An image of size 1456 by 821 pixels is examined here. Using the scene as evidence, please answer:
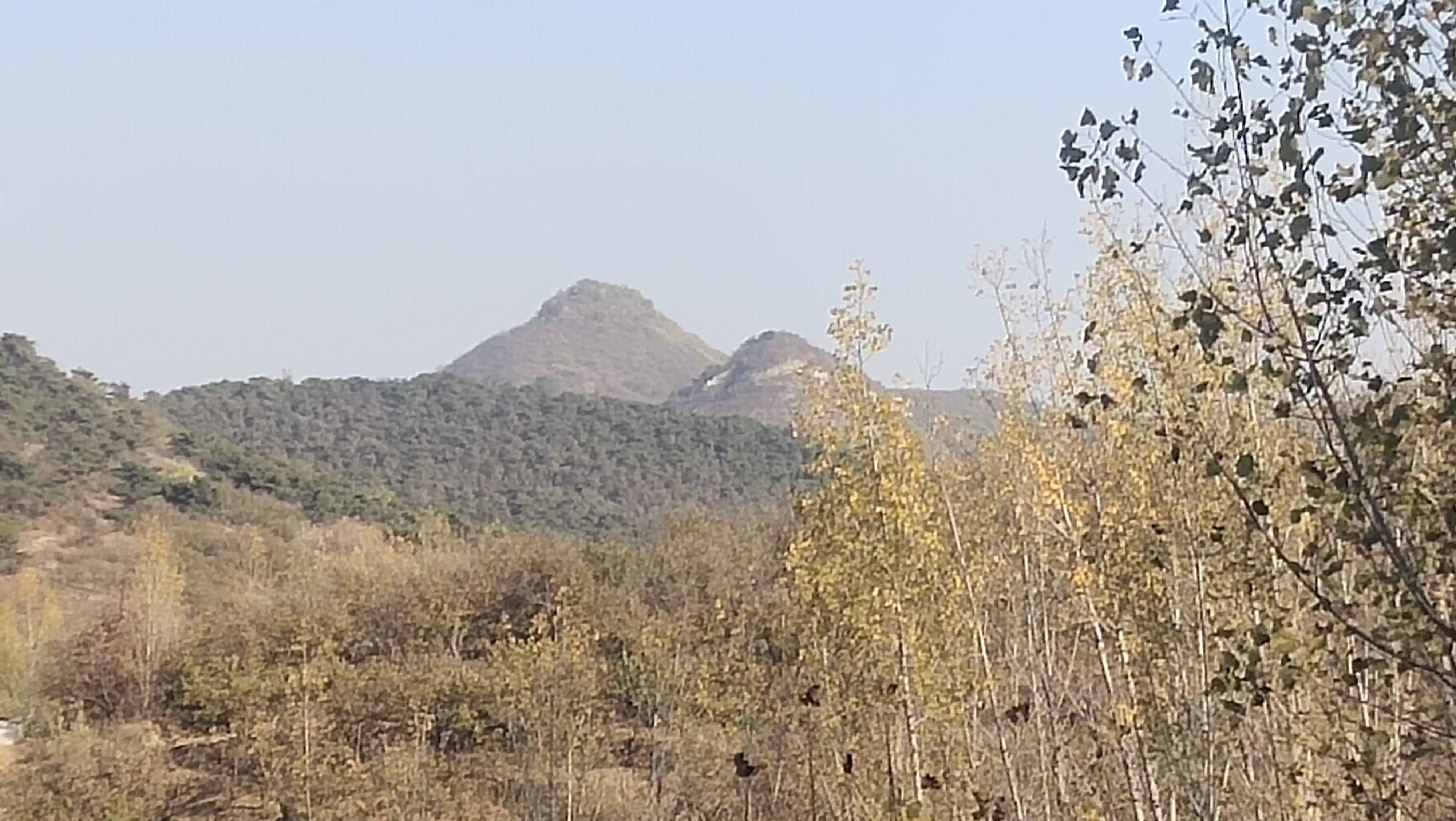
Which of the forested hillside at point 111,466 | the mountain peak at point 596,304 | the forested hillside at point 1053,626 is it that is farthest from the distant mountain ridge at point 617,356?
the forested hillside at point 1053,626

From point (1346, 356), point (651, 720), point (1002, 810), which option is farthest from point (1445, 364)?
point (651, 720)

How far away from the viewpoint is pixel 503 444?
2906 inches

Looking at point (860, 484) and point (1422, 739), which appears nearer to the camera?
point (1422, 739)

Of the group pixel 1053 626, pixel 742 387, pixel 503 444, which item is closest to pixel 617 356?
pixel 742 387

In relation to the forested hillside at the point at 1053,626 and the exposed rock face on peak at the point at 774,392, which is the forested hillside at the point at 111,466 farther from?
the forested hillside at the point at 1053,626

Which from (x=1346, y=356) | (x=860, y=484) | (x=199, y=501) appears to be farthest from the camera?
(x=199, y=501)

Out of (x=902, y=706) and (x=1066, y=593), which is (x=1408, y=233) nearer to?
(x=1066, y=593)

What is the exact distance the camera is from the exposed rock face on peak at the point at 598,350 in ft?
470

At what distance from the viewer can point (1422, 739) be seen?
3.26 m

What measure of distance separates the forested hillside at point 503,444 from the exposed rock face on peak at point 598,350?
48.1 metres

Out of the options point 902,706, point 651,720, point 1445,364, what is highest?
point 1445,364

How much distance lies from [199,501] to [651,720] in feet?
115

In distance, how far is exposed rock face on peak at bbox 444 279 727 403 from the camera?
143250 millimetres

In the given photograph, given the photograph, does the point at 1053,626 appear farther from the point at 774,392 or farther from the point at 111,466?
the point at 111,466
